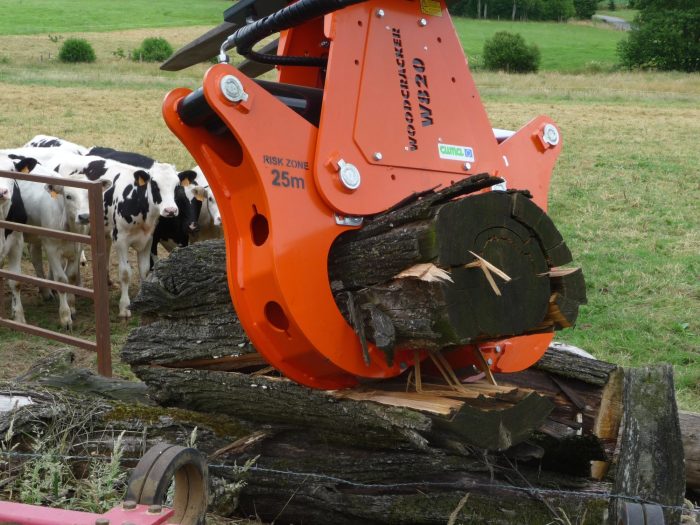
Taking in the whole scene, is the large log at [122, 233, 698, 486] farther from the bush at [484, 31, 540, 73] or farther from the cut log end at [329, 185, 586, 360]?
the bush at [484, 31, 540, 73]

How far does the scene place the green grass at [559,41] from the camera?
52.0m

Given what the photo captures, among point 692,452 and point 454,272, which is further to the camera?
point 692,452

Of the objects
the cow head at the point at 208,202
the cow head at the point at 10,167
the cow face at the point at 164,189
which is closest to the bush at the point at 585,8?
the cow head at the point at 208,202

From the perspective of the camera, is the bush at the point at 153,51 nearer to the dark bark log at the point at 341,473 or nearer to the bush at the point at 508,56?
the bush at the point at 508,56

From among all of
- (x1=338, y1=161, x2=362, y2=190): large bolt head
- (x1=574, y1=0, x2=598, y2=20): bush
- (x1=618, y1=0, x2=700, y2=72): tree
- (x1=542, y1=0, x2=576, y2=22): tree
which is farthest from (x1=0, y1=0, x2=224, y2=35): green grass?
(x1=338, y1=161, x2=362, y2=190): large bolt head

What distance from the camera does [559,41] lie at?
207 ft

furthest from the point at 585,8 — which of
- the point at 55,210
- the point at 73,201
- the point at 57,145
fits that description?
the point at 55,210

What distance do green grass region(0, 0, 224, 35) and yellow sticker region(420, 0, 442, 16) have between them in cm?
5042

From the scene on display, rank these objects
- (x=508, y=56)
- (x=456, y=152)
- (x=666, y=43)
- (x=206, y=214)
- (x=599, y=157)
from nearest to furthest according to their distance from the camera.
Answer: (x=456, y=152)
(x=206, y=214)
(x=599, y=157)
(x=508, y=56)
(x=666, y=43)

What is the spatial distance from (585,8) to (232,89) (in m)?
85.5

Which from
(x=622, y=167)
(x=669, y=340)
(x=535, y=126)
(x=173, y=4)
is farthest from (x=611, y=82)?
(x=173, y=4)

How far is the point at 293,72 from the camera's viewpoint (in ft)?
15.5

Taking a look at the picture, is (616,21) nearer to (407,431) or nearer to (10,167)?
(10,167)

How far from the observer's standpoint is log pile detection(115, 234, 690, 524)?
13.2ft
